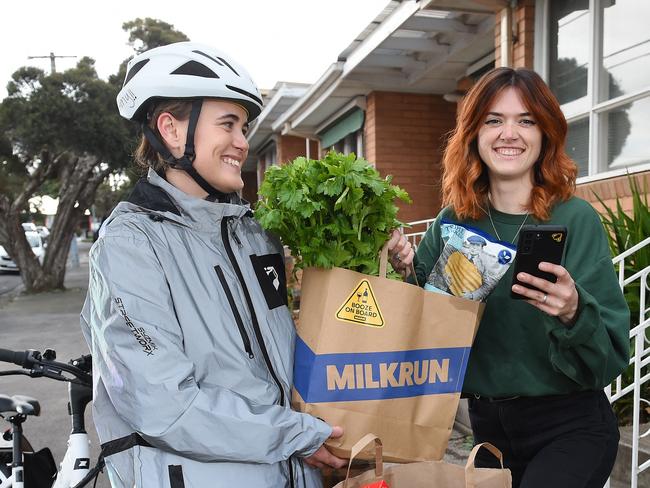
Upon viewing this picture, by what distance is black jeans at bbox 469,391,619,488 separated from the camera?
1.67 meters

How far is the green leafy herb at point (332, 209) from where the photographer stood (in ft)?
5.24

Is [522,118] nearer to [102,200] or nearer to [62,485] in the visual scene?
[62,485]

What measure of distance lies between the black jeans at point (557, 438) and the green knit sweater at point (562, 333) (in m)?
0.05

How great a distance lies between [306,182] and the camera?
1626 millimetres

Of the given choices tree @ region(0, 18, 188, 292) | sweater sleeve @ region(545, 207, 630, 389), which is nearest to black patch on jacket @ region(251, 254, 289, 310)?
sweater sleeve @ region(545, 207, 630, 389)

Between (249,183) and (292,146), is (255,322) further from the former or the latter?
(249,183)

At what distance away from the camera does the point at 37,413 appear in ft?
9.00

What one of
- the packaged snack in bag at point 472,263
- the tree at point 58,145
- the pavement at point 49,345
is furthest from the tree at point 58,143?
the packaged snack in bag at point 472,263

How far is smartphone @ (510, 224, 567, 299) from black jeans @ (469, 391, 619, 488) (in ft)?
1.67

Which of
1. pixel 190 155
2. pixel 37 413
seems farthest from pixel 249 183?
pixel 190 155

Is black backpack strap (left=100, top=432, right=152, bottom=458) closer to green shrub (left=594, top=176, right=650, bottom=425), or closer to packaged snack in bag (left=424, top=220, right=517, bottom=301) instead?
packaged snack in bag (left=424, top=220, right=517, bottom=301)

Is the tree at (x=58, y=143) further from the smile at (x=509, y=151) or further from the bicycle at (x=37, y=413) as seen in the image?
the smile at (x=509, y=151)

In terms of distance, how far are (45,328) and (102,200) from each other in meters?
47.5

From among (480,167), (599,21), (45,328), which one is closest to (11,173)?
(45,328)
